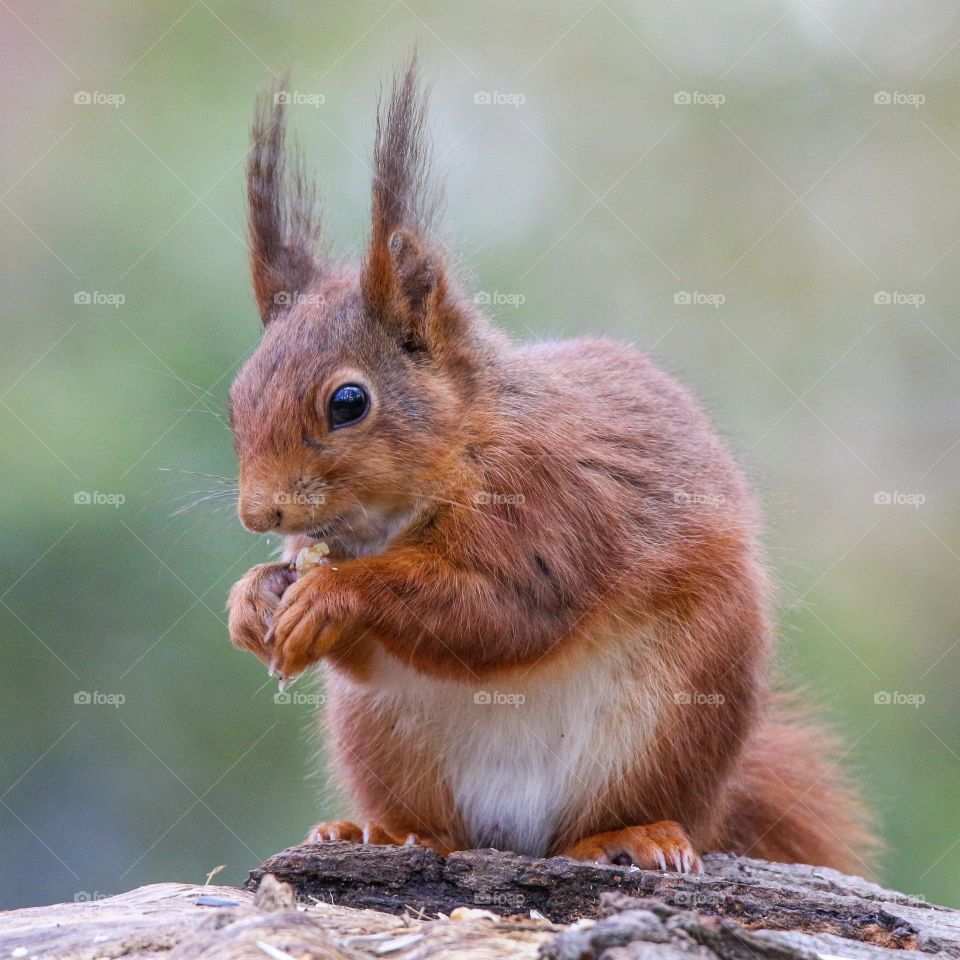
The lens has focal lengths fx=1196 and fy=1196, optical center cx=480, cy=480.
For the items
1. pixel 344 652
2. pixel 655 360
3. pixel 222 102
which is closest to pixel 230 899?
pixel 344 652

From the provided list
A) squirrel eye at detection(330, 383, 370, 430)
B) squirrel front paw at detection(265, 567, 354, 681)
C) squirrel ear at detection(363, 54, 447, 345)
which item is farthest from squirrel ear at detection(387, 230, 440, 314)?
squirrel front paw at detection(265, 567, 354, 681)

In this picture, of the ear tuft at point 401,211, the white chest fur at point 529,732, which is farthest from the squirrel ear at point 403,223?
the white chest fur at point 529,732

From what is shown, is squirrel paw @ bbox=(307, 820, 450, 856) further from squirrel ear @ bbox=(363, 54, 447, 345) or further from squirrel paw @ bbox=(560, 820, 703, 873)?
squirrel ear @ bbox=(363, 54, 447, 345)

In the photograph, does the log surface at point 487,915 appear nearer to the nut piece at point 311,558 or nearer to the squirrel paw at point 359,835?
the squirrel paw at point 359,835

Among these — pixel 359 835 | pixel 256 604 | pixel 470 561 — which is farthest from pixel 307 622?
pixel 359 835

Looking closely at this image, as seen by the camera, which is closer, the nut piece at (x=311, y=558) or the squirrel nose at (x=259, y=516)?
the squirrel nose at (x=259, y=516)

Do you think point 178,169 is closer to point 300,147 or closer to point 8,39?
point 8,39
